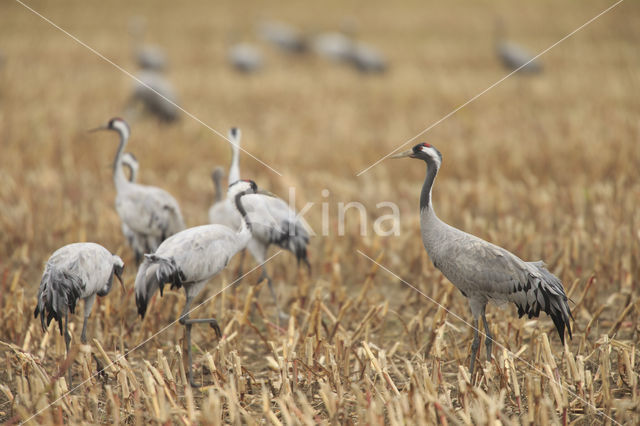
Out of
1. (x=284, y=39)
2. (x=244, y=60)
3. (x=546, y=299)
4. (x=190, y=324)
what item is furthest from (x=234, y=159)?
(x=284, y=39)

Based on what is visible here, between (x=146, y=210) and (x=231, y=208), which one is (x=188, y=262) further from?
(x=146, y=210)

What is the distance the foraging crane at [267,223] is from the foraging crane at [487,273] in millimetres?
1461

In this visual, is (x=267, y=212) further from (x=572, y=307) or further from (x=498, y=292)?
(x=572, y=307)

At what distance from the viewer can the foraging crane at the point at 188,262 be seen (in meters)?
3.80

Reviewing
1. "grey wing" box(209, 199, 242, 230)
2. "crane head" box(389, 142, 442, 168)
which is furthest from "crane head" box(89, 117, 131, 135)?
"crane head" box(389, 142, 442, 168)

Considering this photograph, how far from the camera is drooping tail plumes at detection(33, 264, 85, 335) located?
11.6 feet

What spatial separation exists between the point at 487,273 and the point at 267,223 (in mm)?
1902

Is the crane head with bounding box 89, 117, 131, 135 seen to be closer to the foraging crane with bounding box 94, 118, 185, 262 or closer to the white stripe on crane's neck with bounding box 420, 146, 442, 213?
the foraging crane with bounding box 94, 118, 185, 262

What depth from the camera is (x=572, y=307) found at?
4699mm

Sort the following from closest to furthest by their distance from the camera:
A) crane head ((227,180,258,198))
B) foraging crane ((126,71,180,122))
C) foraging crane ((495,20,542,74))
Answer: crane head ((227,180,258,198)), foraging crane ((126,71,180,122)), foraging crane ((495,20,542,74))

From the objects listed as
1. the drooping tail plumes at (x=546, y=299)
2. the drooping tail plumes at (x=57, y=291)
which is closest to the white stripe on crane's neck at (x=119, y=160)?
the drooping tail plumes at (x=57, y=291)

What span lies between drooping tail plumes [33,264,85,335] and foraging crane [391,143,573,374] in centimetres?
200

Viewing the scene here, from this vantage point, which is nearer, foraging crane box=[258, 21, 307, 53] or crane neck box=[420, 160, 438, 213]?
crane neck box=[420, 160, 438, 213]

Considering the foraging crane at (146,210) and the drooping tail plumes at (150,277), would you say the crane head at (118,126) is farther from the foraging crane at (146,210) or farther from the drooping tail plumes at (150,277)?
the drooping tail plumes at (150,277)
